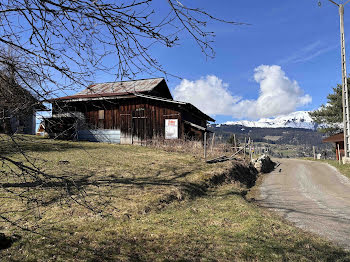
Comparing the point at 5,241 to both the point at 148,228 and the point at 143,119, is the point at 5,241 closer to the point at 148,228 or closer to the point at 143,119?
the point at 148,228

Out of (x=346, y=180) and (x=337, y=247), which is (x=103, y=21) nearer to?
(x=337, y=247)

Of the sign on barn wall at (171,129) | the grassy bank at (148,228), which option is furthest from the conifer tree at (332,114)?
the grassy bank at (148,228)

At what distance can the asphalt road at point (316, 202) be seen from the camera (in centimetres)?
635

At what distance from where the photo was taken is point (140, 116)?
76.4 ft

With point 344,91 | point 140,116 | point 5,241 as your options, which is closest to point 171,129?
point 140,116

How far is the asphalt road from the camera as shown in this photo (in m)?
6.35

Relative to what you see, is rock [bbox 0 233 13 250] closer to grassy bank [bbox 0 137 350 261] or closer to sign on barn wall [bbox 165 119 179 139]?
grassy bank [bbox 0 137 350 261]

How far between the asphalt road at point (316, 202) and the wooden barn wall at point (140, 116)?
10870mm

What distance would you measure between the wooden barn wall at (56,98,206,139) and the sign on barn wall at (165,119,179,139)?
326mm

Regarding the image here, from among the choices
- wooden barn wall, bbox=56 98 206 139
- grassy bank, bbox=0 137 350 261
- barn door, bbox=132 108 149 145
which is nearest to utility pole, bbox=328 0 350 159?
wooden barn wall, bbox=56 98 206 139

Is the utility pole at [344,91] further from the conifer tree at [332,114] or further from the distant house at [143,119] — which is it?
the conifer tree at [332,114]

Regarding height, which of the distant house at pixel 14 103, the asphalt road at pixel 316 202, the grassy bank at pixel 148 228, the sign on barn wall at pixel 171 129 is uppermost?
the sign on barn wall at pixel 171 129

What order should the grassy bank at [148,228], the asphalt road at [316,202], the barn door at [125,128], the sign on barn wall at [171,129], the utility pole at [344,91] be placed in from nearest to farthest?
1. the grassy bank at [148,228]
2. the asphalt road at [316,202]
3. the utility pole at [344,91]
4. the sign on barn wall at [171,129]
5. the barn door at [125,128]

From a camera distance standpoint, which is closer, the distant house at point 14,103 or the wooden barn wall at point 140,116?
the distant house at point 14,103
